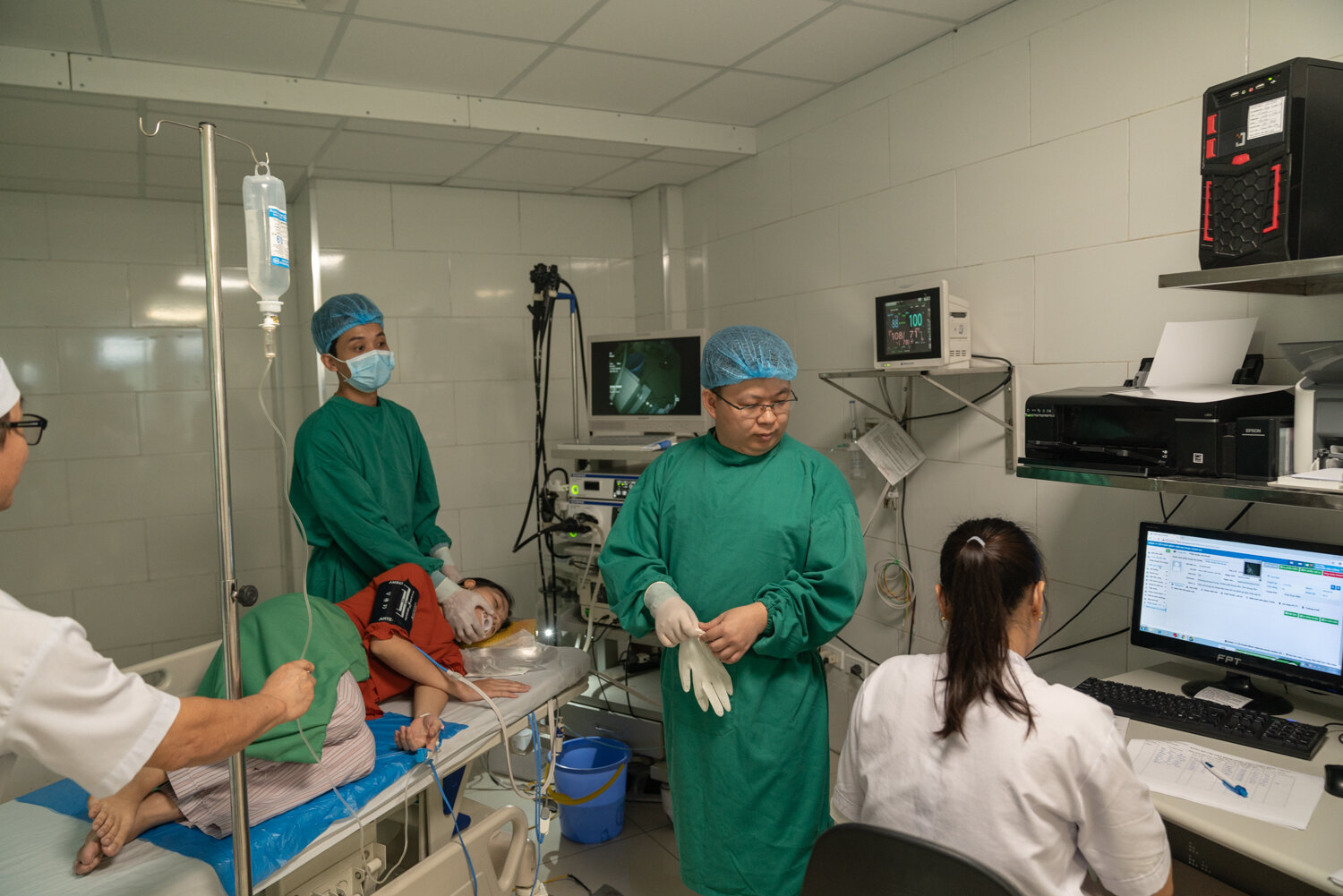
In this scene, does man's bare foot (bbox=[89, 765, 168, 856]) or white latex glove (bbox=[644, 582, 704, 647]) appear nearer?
man's bare foot (bbox=[89, 765, 168, 856])

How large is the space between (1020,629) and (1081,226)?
1.36 metres

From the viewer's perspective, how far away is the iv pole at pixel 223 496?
1.26 m

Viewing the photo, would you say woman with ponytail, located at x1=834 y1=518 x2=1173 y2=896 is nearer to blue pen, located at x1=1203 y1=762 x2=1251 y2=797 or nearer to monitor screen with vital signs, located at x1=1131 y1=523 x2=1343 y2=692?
blue pen, located at x1=1203 y1=762 x2=1251 y2=797

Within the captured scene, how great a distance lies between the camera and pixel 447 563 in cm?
272

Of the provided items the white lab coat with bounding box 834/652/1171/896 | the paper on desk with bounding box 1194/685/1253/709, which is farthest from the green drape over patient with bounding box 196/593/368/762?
the paper on desk with bounding box 1194/685/1253/709

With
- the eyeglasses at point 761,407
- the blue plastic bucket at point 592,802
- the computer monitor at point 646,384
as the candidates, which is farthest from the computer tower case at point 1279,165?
the blue plastic bucket at point 592,802

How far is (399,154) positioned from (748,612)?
250cm

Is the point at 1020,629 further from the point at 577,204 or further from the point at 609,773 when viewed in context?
the point at 577,204

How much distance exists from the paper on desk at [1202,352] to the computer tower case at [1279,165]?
0.76 ft

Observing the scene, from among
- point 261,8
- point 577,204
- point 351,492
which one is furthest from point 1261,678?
point 577,204

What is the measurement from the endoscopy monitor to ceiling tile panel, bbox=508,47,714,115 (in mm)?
1057

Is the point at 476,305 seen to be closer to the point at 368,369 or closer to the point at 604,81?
the point at 604,81

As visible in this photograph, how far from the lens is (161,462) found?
3.79 meters

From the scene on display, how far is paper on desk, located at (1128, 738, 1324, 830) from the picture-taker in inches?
56.2
